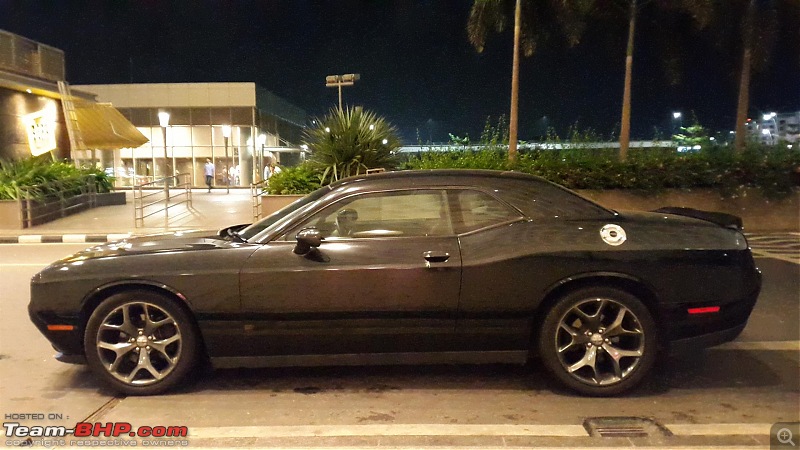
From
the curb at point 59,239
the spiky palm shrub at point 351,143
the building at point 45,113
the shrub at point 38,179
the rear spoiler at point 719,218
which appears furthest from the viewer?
the building at point 45,113

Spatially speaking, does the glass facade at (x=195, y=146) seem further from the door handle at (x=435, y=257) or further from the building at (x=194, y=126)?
the door handle at (x=435, y=257)

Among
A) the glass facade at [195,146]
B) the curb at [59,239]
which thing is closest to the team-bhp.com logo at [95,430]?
the curb at [59,239]

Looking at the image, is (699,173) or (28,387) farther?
(699,173)

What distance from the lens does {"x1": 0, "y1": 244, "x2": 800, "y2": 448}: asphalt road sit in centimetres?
346

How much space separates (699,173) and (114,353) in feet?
41.6

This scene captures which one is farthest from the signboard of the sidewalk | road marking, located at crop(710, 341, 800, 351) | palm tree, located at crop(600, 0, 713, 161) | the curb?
road marking, located at crop(710, 341, 800, 351)

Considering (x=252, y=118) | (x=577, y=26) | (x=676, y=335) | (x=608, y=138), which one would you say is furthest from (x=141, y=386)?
(x=252, y=118)

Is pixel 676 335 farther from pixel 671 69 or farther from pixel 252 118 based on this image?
pixel 252 118

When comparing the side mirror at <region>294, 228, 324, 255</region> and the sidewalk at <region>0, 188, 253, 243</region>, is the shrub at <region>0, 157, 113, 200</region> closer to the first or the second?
the sidewalk at <region>0, 188, 253, 243</region>

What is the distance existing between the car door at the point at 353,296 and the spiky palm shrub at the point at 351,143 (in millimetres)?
9419

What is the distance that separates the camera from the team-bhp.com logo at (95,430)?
139 inches

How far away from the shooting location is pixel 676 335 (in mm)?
4051

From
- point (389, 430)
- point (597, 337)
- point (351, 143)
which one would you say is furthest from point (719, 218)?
point (351, 143)

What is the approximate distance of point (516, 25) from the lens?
659 inches
